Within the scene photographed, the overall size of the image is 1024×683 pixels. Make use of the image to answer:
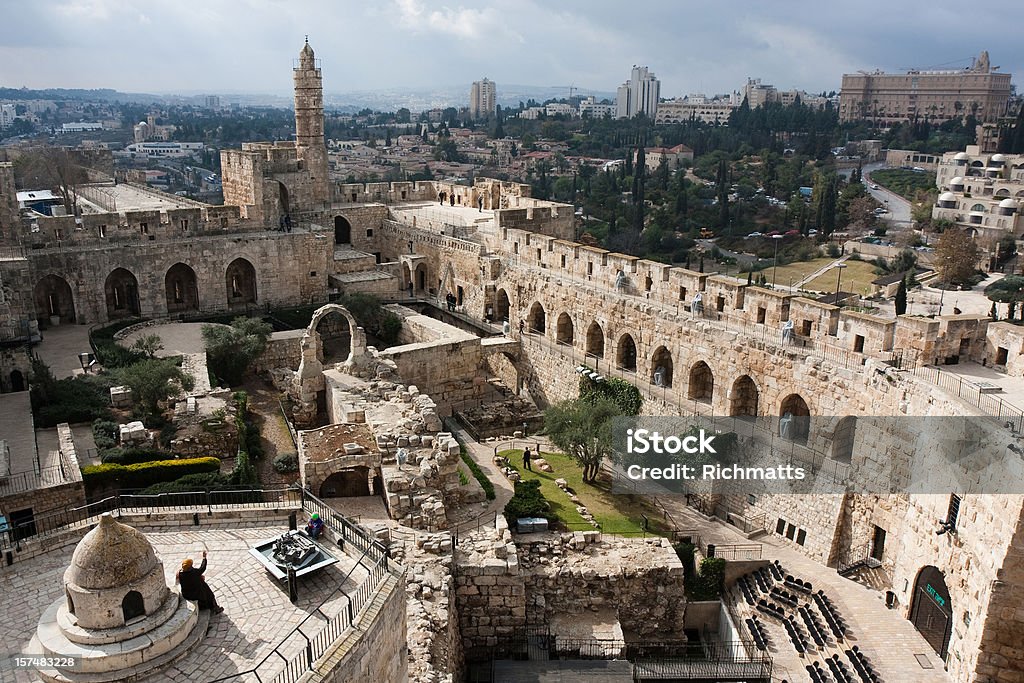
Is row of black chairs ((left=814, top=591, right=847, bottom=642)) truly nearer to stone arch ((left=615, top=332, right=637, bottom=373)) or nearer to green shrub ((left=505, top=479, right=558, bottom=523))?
green shrub ((left=505, top=479, right=558, bottom=523))

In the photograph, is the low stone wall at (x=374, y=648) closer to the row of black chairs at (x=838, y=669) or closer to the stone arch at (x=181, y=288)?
the row of black chairs at (x=838, y=669)

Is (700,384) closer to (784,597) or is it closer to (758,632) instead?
(784,597)

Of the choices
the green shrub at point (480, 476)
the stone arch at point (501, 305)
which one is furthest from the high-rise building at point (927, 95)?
the green shrub at point (480, 476)

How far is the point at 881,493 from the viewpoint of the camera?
1392 centimetres

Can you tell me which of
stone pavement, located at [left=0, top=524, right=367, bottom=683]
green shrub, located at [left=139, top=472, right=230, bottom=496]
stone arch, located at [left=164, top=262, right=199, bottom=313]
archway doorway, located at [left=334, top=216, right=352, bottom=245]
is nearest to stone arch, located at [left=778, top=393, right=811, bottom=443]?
stone pavement, located at [left=0, top=524, right=367, bottom=683]

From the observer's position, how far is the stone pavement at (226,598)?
7238 millimetres

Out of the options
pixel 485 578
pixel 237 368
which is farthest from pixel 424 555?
pixel 237 368

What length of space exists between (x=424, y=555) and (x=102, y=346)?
1243cm

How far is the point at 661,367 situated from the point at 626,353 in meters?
1.51

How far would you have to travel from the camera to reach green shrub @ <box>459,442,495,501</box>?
16.0m

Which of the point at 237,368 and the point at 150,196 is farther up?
the point at 150,196

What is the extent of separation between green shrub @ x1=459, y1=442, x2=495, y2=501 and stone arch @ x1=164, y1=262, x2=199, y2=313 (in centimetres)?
1232

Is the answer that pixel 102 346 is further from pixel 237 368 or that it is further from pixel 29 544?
pixel 29 544

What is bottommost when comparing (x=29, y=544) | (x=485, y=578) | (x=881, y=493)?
(x=485, y=578)
